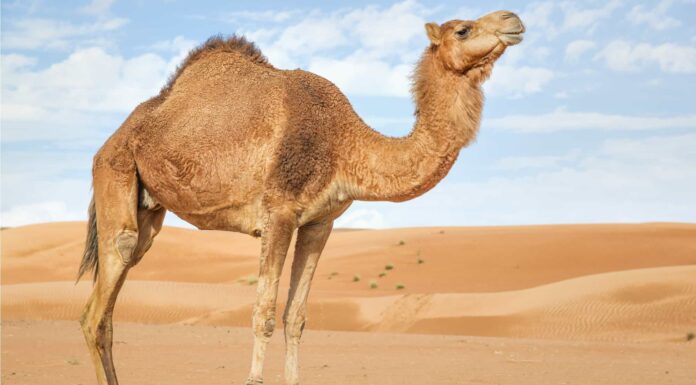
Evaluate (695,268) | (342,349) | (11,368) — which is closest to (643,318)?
(695,268)

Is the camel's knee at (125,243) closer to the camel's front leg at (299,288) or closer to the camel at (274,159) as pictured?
the camel at (274,159)

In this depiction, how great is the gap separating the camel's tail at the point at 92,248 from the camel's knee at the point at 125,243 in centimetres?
74

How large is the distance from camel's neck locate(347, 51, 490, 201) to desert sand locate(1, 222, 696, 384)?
4841mm

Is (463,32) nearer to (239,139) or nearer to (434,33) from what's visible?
(434,33)

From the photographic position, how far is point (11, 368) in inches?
523

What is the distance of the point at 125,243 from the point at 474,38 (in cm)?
356

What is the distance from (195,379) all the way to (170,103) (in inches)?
181

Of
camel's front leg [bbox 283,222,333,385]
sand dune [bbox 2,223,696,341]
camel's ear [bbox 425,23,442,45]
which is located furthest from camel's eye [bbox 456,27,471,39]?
sand dune [bbox 2,223,696,341]

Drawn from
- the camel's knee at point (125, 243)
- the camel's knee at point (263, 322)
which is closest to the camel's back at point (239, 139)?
the camel's knee at point (125, 243)

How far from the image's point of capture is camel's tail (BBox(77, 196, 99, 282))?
9.30 metres

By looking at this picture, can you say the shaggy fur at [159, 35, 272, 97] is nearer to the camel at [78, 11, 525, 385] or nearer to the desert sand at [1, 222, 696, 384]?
the camel at [78, 11, 525, 385]

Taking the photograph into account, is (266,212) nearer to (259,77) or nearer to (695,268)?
(259,77)

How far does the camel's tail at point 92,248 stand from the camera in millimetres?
9305

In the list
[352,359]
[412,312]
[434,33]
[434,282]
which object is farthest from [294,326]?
[434,282]
